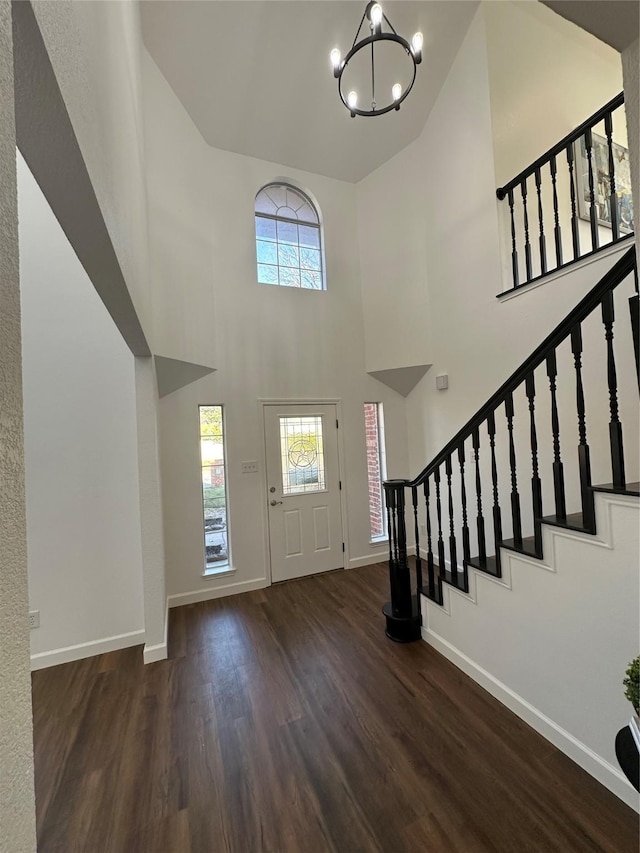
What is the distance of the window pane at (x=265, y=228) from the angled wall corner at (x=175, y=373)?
166 cm

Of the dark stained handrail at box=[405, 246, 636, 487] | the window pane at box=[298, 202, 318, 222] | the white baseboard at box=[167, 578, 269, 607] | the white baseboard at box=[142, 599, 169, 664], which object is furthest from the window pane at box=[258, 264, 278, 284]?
the white baseboard at box=[142, 599, 169, 664]

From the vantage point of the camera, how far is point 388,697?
2104 millimetres

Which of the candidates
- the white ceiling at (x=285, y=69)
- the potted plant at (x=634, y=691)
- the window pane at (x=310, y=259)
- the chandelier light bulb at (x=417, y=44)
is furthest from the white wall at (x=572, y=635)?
the white ceiling at (x=285, y=69)

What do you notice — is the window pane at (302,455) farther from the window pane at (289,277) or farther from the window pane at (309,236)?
the window pane at (309,236)

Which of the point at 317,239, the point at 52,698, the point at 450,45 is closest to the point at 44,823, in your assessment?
the point at 52,698

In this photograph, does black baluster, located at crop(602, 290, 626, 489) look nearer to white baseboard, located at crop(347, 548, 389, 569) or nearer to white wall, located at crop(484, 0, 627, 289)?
white wall, located at crop(484, 0, 627, 289)

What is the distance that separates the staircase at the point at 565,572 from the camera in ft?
5.05

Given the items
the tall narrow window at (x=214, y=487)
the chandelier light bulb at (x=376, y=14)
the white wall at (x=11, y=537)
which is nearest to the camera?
the white wall at (x=11, y=537)

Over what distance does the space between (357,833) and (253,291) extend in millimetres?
3958

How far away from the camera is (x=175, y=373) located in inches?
130

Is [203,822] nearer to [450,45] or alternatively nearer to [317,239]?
[317,239]

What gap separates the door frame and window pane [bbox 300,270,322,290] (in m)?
1.33

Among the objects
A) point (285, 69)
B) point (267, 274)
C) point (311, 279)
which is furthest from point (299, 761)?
point (285, 69)

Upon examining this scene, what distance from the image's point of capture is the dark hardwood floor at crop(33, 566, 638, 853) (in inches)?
56.3
